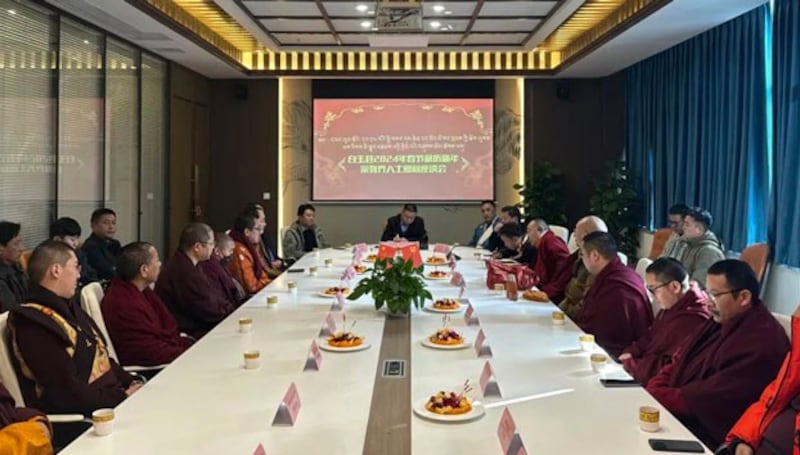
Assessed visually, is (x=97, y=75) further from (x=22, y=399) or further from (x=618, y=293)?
(x=618, y=293)

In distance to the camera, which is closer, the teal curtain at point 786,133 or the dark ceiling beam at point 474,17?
the teal curtain at point 786,133

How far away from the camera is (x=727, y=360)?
232 cm

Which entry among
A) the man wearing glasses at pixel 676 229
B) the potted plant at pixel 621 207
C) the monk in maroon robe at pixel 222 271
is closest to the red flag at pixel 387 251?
the monk in maroon robe at pixel 222 271

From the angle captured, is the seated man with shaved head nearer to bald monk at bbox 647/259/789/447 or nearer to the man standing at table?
the man standing at table

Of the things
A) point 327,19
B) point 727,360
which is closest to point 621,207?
point 327,19

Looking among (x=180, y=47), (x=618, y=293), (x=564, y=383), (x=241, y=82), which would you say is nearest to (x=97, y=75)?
(x=180, y=47)

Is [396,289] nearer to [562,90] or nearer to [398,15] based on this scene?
[398,15]

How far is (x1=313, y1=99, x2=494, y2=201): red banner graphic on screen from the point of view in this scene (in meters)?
9.84

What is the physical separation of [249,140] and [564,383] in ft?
26.2

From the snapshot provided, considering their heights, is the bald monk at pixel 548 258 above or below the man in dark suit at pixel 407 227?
below

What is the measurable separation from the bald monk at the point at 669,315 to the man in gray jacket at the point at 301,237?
4.53 m

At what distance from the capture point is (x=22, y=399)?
2393 mm

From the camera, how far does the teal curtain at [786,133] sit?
5.11m

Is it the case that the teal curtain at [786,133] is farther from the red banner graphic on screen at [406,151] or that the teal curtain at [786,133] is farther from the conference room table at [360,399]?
the red banner graphic on screen at [406,151]
